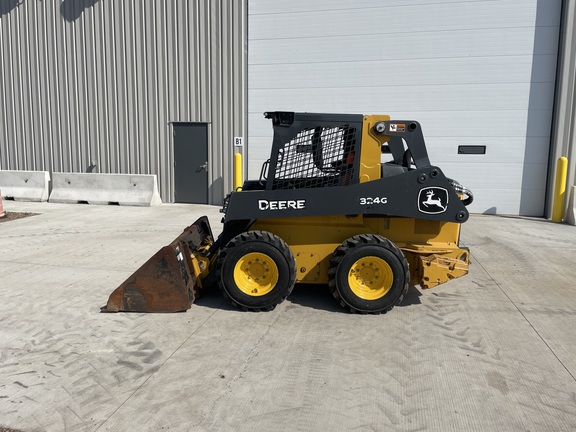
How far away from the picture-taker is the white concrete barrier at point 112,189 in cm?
1366

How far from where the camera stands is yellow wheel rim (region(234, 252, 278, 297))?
5035 millimetres

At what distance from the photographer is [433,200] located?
4.88 m

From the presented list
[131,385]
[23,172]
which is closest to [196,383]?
[131,385]

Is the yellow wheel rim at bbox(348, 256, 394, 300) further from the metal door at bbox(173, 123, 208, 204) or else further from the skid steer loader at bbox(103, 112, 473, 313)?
the metal door at bbox(173, 123, 208, 204)

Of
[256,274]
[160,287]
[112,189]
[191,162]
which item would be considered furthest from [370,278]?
[112,189]

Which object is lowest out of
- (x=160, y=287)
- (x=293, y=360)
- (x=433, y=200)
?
(x=293, y=360)

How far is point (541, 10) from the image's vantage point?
1148 centimetres

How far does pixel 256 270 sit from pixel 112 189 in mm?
10079

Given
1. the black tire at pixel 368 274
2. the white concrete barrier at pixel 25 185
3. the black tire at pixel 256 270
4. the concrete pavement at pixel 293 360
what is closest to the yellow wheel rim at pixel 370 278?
the black tire at pixel 368 274

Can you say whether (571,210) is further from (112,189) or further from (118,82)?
(118,82)

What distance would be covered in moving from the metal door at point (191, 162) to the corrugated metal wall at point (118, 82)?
8.5 inches

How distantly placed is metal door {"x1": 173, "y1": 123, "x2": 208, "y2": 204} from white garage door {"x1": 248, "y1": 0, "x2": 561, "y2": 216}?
260 centimetres

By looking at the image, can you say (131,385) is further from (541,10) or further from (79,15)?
(79,15)

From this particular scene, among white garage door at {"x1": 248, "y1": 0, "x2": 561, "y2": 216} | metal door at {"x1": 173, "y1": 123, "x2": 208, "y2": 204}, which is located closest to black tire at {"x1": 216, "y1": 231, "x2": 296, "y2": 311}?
white garage door at {"x1": 248, "y1": 0, "x2": 561, "y2": 216}
